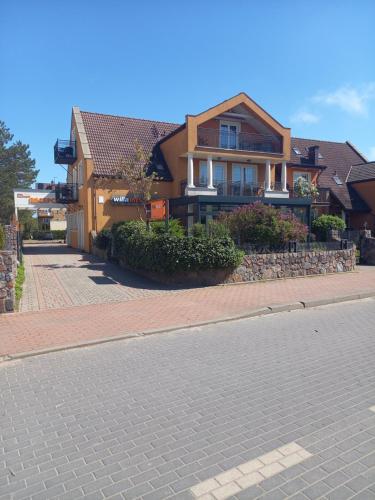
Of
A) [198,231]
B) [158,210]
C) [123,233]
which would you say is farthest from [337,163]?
[158,210]

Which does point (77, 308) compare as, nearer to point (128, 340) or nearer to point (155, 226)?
point (128, 340)

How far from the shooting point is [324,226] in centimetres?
2217

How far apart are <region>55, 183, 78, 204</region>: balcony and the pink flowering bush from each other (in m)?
14.2

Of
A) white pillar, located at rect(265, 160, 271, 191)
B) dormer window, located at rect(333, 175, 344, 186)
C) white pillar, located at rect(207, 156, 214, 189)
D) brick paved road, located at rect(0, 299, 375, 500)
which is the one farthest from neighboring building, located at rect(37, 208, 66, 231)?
brick paved road, located at rect(0, 299, 375, 500)

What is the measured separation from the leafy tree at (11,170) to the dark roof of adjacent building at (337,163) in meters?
31.3

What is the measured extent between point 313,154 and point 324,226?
994 centimetres

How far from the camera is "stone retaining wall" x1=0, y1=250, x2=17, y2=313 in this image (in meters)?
8.52

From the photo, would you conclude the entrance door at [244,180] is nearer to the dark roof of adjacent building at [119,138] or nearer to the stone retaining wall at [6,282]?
the dark roof of adjacent building at [119,138]

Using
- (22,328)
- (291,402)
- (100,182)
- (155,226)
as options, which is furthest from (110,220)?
(291,402)

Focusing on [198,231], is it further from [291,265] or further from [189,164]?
[189,164]

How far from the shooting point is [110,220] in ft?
74.8

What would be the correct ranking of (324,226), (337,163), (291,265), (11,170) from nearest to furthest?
(291,265) → (324,226) → (337,163) → (11,170)

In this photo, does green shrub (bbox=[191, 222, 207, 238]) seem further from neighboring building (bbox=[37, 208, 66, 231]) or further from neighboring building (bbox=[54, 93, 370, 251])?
neighboring building (bbox=[37, 208, 66, 231])

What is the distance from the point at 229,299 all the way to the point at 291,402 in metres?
6.06
